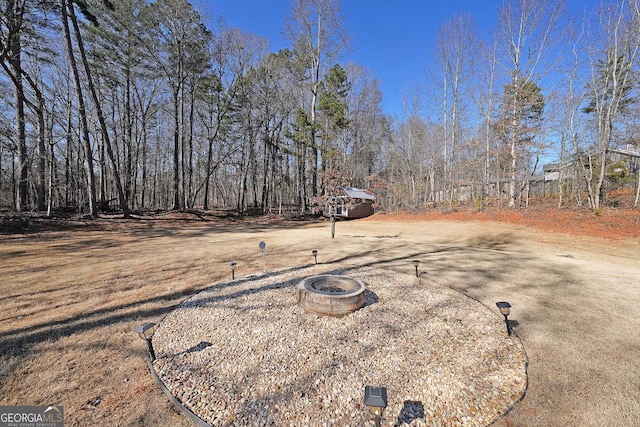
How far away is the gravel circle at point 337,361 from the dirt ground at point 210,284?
0.21 metres

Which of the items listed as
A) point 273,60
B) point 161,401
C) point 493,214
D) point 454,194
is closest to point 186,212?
point 273,60

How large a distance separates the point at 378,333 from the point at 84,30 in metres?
21.6

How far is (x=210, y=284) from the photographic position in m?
4.75

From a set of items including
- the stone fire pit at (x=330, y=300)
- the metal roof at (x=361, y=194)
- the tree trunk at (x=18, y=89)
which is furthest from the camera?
the metal roof at (x=361, y=194)

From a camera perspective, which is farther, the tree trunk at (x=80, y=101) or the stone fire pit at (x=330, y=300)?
the tree trunk at (x=80, y=101)

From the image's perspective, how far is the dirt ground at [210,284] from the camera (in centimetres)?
210

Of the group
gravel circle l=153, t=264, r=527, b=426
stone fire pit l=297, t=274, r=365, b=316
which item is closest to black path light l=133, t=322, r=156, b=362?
gravel circle l=153, t=264, r=527, b=426

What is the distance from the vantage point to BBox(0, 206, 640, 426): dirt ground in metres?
2.10

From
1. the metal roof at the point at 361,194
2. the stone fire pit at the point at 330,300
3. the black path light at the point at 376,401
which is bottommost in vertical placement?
the stone fire pit at the point at 330,300

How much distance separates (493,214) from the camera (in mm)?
13094

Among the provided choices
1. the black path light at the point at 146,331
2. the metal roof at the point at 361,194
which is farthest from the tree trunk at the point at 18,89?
the metal roof at the point at 361,194

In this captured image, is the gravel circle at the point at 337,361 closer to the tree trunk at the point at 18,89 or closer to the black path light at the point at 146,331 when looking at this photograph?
the black path light at the point at 146,331

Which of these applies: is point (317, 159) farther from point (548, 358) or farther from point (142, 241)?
point (548, 358)

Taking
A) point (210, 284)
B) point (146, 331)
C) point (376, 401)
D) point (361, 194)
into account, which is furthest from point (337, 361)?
point (361, 194)
